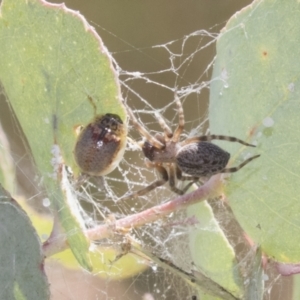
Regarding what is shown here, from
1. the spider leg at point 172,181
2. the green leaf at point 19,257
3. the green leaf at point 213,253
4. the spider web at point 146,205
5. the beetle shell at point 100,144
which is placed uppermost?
the beetle shell at point 100,144

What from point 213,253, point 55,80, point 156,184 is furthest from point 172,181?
point 55,80

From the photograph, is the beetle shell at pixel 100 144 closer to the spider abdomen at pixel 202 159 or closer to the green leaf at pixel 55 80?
the green leaf at pixel 55 80

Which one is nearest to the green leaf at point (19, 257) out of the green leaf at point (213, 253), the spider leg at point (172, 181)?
the green leaf at point (213, 253)

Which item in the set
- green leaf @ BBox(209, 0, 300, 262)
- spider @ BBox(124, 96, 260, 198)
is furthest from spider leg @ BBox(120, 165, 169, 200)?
green leaf @ BBox(209, 0, 300, 262)

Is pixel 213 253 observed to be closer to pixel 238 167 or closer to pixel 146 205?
pixel 238 167

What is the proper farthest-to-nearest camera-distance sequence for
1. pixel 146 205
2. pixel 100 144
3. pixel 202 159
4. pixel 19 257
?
pixel 146 205
pixel 202 159
pixel 100 144
pixel 19 257

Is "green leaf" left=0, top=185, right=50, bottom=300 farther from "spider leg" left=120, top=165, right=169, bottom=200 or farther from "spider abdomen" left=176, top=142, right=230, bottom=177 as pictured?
"spider leg" left=120, top=165, right=169, bottom=200
